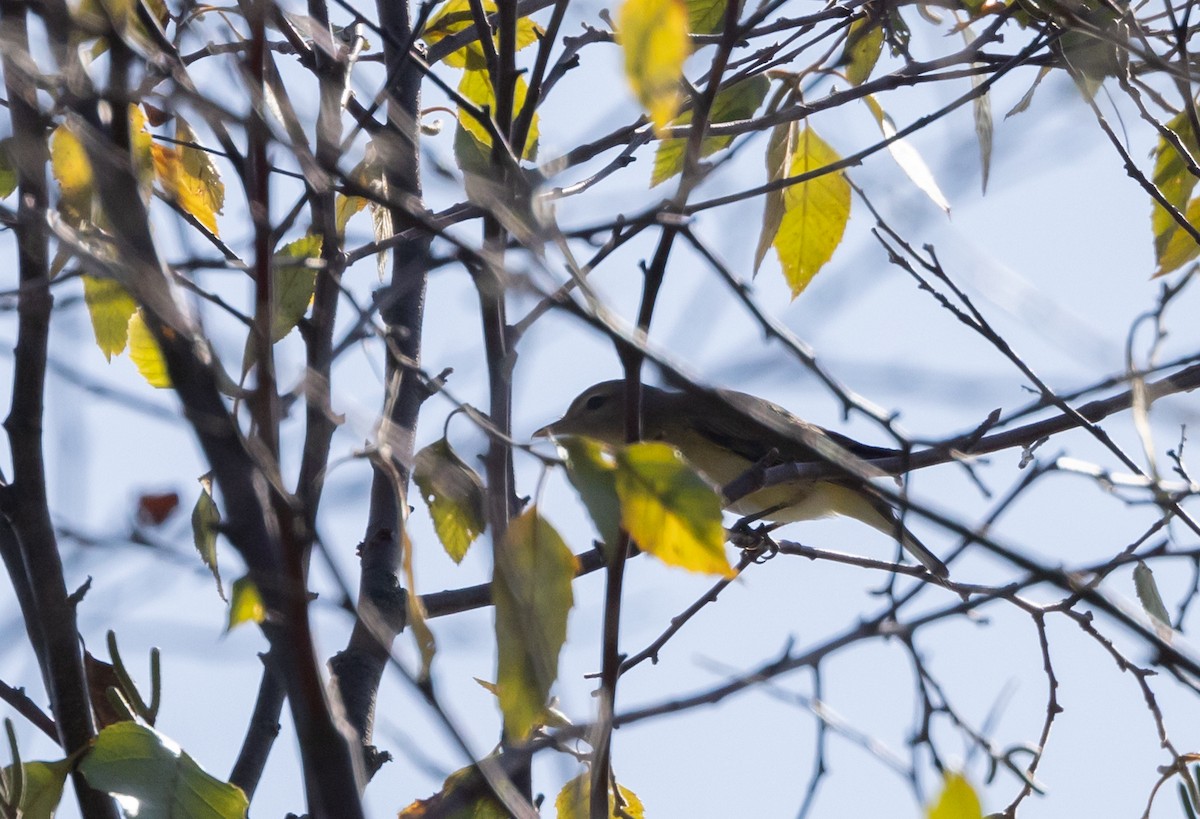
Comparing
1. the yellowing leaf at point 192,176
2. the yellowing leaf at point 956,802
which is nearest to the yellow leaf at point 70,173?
the yellowing leaf at point 192,176

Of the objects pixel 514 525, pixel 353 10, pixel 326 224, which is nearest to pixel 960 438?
pixel 514 525

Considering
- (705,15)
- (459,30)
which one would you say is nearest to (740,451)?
(459,30)

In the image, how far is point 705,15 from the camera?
11.0 ft

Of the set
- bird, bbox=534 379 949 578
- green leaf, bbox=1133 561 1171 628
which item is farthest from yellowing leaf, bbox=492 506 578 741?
bird, bbox=534 379 949 578

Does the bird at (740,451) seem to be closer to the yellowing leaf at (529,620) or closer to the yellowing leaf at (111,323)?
the yellowing leaf at (111,323)

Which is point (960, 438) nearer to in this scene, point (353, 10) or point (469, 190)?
point (469, 190)

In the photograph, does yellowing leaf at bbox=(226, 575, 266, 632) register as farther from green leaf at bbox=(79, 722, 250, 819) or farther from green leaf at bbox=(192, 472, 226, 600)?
green leaf at bbox=(192, 472, 226, 600)

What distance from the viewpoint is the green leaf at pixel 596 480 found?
162 centimetres

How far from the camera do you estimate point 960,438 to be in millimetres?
1819

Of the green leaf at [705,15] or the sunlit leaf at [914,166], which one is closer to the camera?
the sunlit leaf at [914,166]

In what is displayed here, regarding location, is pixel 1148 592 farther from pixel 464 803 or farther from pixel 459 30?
pixel 459 30

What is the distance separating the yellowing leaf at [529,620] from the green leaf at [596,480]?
122mm

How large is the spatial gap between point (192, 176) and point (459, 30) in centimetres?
104

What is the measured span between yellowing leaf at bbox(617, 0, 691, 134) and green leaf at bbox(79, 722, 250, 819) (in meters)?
1.21
